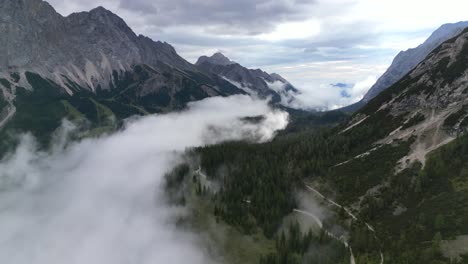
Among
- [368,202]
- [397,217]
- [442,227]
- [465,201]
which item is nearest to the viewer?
[442,227]

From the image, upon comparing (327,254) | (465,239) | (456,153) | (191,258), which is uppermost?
(456,153)

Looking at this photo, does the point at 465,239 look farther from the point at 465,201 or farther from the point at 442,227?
the point at 465,201

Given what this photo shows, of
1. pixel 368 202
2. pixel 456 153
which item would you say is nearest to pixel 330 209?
pixel 368 202

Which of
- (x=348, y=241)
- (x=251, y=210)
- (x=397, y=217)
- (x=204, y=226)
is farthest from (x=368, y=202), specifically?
(x=204, y=226)

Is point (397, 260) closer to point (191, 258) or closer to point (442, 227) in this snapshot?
point (442, 227)

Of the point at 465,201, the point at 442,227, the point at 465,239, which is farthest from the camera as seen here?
the point at 465,201

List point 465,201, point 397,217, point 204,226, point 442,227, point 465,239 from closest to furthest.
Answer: point 465,239
point 442,227
point 465,201
point 397,217
point 204,226

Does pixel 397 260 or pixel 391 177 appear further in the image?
pixel 391 177

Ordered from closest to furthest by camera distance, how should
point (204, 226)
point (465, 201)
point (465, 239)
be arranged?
point (465, 239), point (465, 201), point (204, 226)

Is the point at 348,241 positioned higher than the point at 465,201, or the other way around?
the point at 465,201
